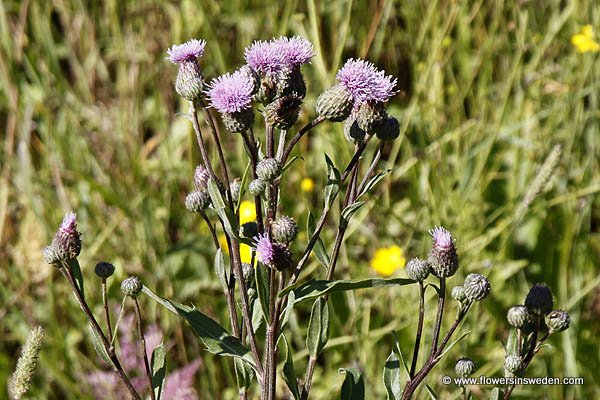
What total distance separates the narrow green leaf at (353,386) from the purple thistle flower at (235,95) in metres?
0.40

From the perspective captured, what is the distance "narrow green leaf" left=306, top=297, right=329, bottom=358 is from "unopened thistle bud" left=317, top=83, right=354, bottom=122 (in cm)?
25

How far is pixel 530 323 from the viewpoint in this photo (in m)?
1.15

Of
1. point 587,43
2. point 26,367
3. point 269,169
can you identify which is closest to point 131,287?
point 26,367

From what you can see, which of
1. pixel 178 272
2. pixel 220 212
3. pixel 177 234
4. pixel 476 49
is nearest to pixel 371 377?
pixel 178 272

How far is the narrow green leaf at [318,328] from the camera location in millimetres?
1106

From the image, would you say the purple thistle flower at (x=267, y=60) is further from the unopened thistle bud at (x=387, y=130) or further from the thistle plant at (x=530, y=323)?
the thistle plant at (x=530, y=323)

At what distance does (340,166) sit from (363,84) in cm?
108

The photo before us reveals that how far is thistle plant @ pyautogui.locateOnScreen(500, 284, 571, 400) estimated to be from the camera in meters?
1.12

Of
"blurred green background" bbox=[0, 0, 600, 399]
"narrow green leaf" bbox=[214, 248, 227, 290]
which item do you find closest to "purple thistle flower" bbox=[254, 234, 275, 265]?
"narrow green leaf" bbox=[214, 248, 227, 290]

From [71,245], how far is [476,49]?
6.72 ft

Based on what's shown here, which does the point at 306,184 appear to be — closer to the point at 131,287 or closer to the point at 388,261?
the point at 388,261

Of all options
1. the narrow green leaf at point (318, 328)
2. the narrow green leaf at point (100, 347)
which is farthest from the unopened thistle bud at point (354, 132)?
the narrow green leaf at point (100, 347)

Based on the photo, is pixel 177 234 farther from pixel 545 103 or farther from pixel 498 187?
pixel 545 103

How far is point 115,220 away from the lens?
2307 mm
